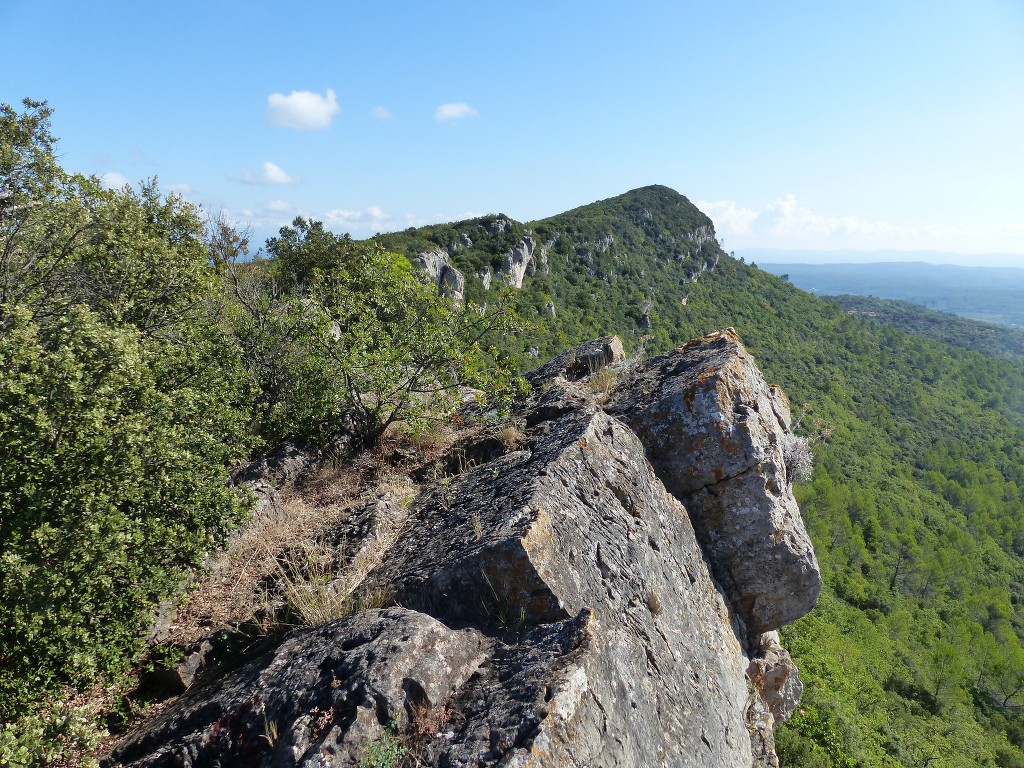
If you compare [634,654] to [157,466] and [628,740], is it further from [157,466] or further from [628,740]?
[157,466]

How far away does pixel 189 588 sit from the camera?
5598 mm

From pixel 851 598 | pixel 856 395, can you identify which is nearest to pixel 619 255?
pixel 856 395

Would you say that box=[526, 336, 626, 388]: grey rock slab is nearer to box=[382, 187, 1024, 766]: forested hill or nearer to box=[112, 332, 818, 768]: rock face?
box=[112, 332, 818, 768]: rock face

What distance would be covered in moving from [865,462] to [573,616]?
74.2 meters

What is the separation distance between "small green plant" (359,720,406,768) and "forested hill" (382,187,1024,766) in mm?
13079

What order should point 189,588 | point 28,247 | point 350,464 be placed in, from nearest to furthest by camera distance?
point 189,588 → point 28,247 → point 350,464

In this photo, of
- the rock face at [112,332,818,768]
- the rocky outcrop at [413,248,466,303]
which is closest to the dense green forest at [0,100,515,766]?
the rock face at [112,332,818,768]

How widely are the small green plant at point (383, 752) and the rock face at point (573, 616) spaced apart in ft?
0.06

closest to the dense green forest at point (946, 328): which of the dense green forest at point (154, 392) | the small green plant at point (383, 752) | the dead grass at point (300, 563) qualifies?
the dense green forest at point (154, 392)

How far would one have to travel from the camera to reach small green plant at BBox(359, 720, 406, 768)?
3.50 metres

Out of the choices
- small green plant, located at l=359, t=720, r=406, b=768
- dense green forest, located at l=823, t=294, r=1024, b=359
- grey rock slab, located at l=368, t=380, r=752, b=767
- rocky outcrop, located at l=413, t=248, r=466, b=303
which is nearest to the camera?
small green plant, located at l=359, t=720, r=406, b=768

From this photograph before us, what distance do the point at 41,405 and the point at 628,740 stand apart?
582cm

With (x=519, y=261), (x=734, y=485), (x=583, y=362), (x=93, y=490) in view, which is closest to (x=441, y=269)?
(x=519, y=261)

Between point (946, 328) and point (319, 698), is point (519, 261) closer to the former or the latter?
point (319, 698)
